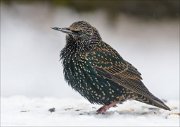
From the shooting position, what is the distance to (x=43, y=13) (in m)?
18.6

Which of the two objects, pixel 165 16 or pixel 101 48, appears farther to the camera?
pixel 165 16

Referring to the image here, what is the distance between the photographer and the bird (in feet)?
27.2

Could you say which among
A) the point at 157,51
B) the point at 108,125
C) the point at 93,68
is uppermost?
the point at 157,51

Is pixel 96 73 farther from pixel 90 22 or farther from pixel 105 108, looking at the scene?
pixel 90 22

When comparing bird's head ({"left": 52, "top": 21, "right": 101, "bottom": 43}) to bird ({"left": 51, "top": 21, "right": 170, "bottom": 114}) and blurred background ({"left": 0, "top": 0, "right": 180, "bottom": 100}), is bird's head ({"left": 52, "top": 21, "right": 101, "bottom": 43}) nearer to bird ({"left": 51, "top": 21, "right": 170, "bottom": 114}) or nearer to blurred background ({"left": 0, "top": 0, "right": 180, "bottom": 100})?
bird ({"left": 51, "top": 21, "right": 170, "bottom": 114})

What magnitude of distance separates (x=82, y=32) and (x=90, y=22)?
369 inches

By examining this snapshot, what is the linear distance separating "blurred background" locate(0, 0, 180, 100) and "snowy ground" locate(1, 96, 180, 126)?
348cm

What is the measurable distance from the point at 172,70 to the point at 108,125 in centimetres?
702

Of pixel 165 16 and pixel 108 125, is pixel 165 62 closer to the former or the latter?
pixel 165 16

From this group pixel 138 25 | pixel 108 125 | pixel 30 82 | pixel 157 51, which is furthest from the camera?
pixel 138 25

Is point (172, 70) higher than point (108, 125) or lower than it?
higher

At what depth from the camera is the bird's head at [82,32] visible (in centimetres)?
838

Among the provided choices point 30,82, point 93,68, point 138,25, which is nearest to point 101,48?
point 93,68

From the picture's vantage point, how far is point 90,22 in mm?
17797
